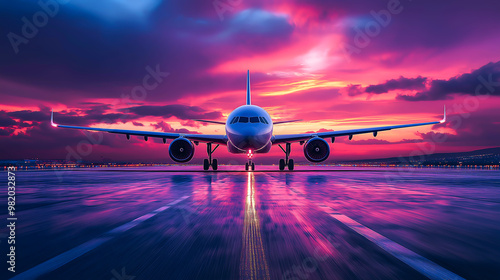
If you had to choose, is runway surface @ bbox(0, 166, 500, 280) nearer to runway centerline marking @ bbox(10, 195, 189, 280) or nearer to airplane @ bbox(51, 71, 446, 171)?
runway centerline marking @ bbox(10, 195, 189, 280)

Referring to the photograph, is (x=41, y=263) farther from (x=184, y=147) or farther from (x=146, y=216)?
(x=184, y=147)

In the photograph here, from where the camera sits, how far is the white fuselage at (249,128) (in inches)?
806

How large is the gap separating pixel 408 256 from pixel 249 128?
16818mm

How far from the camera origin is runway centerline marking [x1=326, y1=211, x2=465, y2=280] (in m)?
3.19

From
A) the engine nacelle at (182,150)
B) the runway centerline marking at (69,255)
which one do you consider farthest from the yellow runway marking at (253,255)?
the engine nacelle at (182,150)

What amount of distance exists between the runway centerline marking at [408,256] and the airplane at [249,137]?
1541cm

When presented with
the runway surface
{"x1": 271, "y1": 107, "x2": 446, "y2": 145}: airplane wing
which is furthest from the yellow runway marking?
{"x1": 271, "y1": 107, "x2": 446, "y2": 145}: airplane wing

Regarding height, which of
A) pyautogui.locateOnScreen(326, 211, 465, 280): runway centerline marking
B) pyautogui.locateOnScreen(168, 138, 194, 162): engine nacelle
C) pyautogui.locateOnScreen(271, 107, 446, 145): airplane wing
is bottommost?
pyautogui.locateOnScreen(326, 211, 465, 280): runway centerline marking

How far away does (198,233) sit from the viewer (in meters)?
5.01

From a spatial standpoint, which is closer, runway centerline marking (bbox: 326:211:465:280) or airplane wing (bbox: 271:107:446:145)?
runway centerline marking (bbox: 326:211:465:280)

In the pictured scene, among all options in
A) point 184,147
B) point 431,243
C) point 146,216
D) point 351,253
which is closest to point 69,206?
point 146,216

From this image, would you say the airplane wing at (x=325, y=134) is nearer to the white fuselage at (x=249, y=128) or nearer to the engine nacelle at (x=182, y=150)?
the white fuselage at (x=249, y=128)

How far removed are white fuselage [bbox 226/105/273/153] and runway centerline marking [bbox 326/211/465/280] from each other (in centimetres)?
1507

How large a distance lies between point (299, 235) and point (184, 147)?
1929 centimetres
